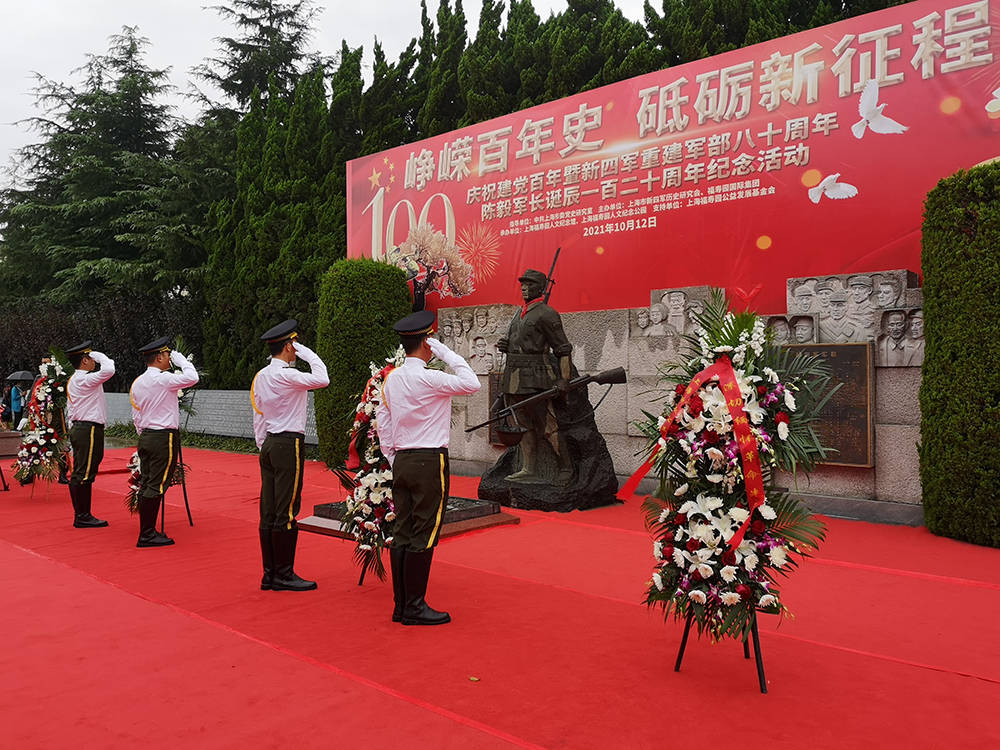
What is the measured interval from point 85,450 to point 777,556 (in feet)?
21.5

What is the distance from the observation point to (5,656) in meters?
3.62

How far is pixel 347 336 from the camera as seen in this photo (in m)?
11.0

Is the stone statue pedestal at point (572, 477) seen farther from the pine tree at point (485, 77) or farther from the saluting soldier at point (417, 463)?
the pine tree at point (485, 77)

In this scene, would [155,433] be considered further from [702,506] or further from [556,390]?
[702,506]

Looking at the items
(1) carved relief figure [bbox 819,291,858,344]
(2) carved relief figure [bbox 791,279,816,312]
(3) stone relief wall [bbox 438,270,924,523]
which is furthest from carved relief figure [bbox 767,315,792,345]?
(1) carved relief figure [bbox 819,291,858,344]

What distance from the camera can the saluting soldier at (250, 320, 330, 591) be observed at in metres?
4.84

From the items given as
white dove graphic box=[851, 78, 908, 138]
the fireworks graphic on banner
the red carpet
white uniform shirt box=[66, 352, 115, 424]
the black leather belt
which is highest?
white dove graphic box=[851, 78, 908, 138]

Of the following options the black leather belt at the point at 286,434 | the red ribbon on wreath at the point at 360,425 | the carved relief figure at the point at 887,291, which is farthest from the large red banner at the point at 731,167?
the black leather belt at the point at 286,434

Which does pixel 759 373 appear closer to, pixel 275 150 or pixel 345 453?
pixel 345 453

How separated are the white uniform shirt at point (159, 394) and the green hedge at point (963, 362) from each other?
20.7 feet

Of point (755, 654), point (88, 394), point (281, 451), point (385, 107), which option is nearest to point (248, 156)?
point (385, 107)

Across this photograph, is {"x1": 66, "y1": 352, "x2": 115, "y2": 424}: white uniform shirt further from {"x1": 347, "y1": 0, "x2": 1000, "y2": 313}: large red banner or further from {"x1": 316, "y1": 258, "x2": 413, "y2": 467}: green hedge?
{"x1": 347, "y1": 0, "x2": 1000, "y2": 313}: large red banner

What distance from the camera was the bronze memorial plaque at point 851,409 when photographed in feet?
22.6

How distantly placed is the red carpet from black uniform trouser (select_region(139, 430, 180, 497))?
23.1 inches
